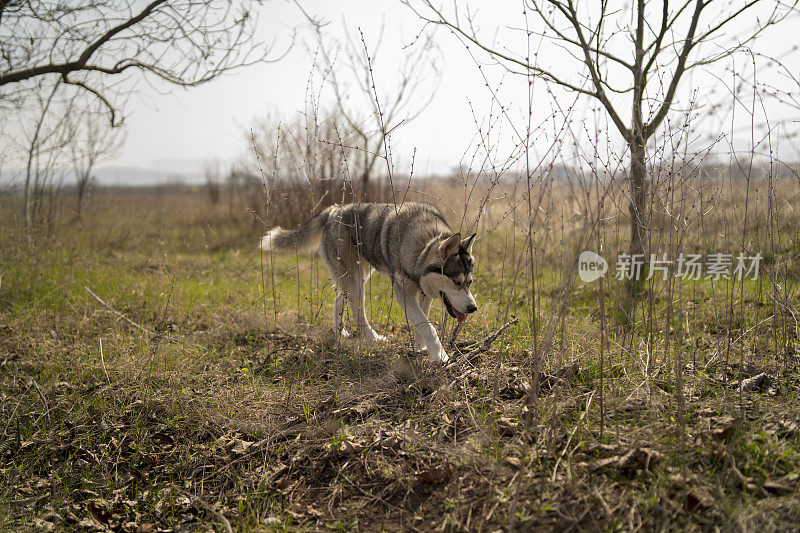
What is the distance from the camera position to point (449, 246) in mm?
4320

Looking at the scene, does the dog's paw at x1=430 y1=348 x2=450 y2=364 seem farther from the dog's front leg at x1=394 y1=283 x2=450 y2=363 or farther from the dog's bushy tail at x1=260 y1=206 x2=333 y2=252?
the dog's bushy tail at x1=260 y1=206 x2=333 y2=252

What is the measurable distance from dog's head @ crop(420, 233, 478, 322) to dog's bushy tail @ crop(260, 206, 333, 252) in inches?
73.1

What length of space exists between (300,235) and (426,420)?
10.2 ft

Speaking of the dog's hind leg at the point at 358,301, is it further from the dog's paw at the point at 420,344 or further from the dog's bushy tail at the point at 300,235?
the dog's bushy tail at the point at 300,235

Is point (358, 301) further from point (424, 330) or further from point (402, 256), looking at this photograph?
point (424, 330)

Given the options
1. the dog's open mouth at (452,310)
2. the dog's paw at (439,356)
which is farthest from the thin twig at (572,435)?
the dog's open mouth at (452,310)

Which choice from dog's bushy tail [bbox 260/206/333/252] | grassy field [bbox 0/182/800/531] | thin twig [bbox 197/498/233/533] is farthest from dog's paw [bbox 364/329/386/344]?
thin twig [bbox 197/498/233/533]

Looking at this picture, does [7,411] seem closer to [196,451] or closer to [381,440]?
[196,451]

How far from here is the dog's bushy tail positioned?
576 cm

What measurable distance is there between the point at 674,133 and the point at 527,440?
2.27m

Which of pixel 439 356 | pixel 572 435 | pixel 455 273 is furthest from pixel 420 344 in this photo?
pixel 572 435

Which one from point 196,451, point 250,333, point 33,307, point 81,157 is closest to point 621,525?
point 196,451

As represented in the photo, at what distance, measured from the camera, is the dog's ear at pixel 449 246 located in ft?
13.7

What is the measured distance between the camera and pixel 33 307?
19.8 feet
